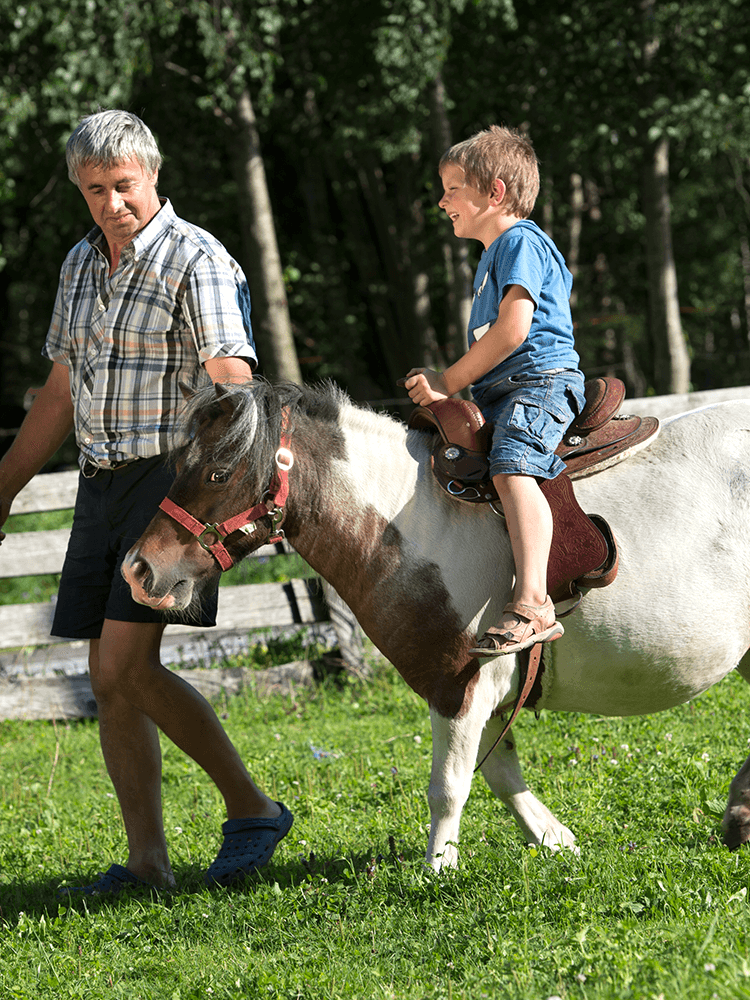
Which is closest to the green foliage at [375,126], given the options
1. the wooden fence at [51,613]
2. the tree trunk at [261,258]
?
the tree trunk at [261,258]

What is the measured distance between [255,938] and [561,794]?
1531 millimetres

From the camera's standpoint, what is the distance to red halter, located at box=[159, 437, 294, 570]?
2914 millimetres

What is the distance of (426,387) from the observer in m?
3.06

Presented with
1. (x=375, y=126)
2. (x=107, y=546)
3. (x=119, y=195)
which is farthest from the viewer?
(x=375, y=126)

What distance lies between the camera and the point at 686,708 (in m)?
5.12

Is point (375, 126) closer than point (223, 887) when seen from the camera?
No

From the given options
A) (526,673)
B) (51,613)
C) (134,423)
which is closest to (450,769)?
(526,673)

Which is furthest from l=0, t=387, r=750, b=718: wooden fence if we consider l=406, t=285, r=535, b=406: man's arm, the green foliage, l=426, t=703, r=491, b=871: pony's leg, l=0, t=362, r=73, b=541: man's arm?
the green foliage

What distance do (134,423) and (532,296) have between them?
1.52 metres

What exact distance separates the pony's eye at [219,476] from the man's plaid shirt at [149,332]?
1.67ft

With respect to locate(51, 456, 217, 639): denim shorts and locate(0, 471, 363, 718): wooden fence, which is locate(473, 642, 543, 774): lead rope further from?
locate(0, 471, 363, 718): wooden fence

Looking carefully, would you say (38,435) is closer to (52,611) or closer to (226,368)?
(226,368)

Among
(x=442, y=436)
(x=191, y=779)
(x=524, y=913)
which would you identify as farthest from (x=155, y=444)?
(x=191, y=779)

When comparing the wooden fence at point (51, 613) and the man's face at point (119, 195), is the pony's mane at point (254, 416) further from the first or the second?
the wooden fence at point (51, 613)
